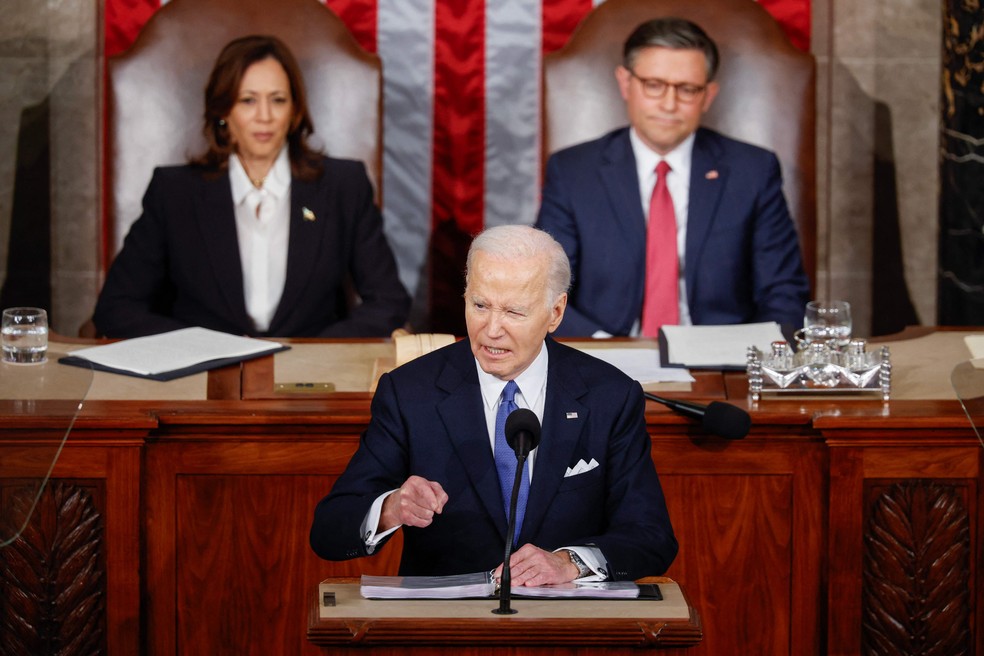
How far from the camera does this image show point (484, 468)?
259 centimetres

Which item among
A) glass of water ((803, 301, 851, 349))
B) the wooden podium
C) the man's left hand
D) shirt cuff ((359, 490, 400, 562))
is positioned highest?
glass of water ((803, 301, 851, 349))

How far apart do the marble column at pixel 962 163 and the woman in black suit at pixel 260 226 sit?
6.48 ft

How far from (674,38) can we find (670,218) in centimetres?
59

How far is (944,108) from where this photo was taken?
17.4 feet

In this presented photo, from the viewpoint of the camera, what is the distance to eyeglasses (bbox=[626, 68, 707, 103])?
4.91 m

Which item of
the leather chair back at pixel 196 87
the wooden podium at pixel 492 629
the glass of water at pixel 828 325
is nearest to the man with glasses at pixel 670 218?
the leather chair back at pixel 196 87

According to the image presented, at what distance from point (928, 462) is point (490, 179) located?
8.98 ft

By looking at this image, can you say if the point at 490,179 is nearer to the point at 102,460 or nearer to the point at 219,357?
the point at 219,357

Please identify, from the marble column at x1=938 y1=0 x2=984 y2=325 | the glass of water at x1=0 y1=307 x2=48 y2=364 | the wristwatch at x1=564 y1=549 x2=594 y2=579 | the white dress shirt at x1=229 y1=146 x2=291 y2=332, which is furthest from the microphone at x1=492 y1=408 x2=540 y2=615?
the marble column at x1=938 y1=0 x2=984 y2=325

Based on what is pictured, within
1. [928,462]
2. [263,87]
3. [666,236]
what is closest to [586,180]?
[666,236]

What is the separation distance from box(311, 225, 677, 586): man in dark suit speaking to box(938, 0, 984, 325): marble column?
9.41ft

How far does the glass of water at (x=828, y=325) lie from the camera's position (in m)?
3.55

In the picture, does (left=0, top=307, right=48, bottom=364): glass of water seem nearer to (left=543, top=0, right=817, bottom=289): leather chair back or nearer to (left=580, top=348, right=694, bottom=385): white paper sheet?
(left=580, top=348, right=694, bottom=385): white paper sheet

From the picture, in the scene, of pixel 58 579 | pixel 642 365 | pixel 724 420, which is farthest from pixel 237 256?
pixel 724 420
